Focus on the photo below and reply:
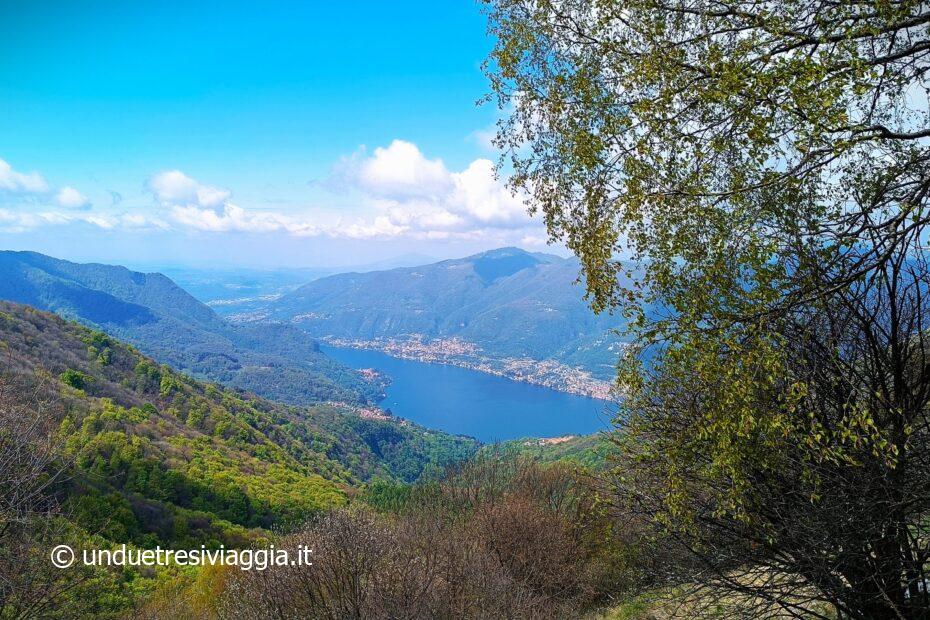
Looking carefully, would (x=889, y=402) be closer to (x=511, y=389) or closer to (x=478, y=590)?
(x=478, y=590)

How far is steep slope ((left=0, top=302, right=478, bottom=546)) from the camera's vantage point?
27.0 m

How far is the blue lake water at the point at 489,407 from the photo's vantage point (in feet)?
408

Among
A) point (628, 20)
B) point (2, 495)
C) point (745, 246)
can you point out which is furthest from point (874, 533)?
point (2, 495)

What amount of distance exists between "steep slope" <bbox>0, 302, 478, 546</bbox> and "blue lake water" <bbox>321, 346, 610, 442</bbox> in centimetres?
5224

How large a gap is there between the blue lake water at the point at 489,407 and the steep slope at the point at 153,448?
52.2 metres

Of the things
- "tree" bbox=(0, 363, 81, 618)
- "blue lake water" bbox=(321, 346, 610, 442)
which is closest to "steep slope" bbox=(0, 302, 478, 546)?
"tree" bbox=(0, 363, 81, 618)

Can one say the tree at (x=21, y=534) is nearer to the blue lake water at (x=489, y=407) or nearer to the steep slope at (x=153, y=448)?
the steep slope at (x=153, y=448)

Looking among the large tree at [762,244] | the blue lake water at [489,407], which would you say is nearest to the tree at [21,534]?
the large tree at [762,244]

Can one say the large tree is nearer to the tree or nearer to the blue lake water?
the tree

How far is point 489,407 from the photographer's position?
149500mm

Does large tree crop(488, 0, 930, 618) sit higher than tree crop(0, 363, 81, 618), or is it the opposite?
large tree crop(488, 0, 930, 618)

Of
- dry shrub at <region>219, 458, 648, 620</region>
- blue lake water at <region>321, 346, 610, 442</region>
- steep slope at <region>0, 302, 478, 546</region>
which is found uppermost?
dry shrub at <region>219, 458, 648, 620</region>

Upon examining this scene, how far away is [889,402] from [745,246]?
2.10m

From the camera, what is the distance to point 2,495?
9484 millimetres
